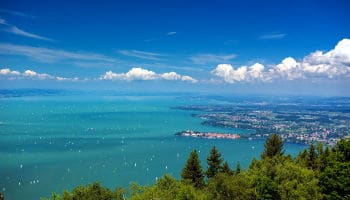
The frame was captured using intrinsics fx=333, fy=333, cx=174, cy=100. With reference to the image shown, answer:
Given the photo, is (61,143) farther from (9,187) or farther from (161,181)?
(161,181)

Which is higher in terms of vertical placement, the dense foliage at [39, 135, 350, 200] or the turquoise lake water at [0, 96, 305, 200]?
the dense foliage at [39, 135, 350, 200]

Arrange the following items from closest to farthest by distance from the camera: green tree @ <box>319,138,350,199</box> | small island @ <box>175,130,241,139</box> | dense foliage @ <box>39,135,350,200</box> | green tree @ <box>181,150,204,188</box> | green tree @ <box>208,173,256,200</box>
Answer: green tree @ <box>319,138,350,199</box>
dense foliage @ <box>39,135,350,200</box>
green tree @ <box>208,173,256,200</box>
green tree @ <box>181,150,204,188</box>
small island @ <box>175,130,241,139</box>

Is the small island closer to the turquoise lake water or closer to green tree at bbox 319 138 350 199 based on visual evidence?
the turquoise lake water

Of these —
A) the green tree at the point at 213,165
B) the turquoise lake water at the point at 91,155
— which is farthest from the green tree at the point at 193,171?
the turquoise lake water at the point at 91,155

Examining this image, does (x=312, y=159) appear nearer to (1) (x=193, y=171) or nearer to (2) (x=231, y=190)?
(1) (x=193, y=171)

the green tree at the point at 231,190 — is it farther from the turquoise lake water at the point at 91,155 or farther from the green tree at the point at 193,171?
the turquoise lake water at the point at 91,155

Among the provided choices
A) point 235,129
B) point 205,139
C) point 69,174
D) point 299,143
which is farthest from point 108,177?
point 235,129

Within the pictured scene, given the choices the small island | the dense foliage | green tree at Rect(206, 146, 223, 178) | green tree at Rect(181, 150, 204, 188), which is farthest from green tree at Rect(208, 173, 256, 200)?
the small island

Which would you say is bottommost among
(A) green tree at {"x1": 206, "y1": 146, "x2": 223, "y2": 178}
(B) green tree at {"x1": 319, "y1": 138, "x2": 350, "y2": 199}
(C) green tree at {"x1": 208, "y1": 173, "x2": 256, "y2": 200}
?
(A) green tree at {"x1": 206, "y1": 146, "x2": 223, "y2": 178}

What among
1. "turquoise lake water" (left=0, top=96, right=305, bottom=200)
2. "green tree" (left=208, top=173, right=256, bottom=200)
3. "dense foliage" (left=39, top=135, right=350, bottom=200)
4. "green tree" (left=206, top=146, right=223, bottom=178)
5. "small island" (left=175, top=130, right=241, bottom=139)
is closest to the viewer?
"dense foliage" (left=39, top=135, right=350, bottom=200)

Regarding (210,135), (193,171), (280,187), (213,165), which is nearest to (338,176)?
(280,187)

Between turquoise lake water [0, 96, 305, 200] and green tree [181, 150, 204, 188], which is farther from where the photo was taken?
turquoise lake water [0, 96, 305, 200]
